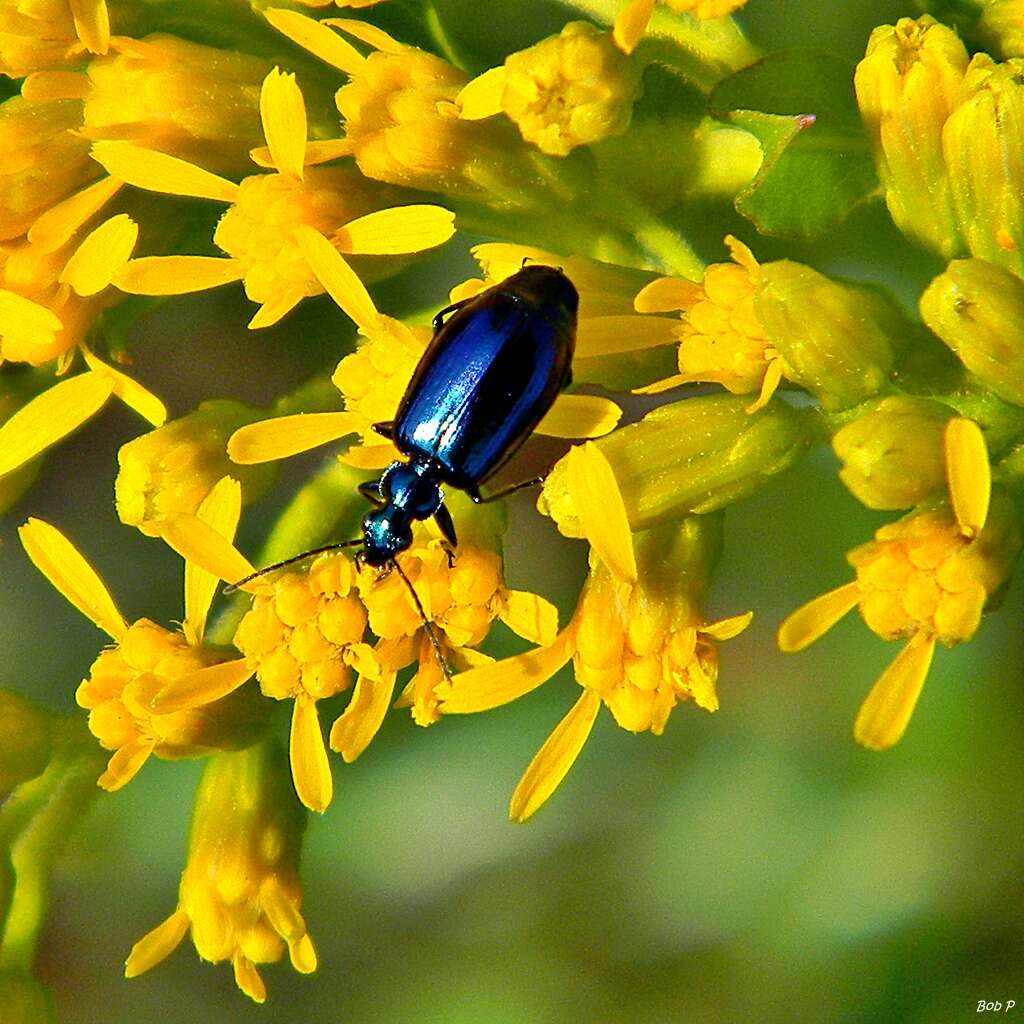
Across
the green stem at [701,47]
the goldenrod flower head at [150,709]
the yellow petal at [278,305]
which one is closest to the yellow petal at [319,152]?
the yellow petal at [278,305]

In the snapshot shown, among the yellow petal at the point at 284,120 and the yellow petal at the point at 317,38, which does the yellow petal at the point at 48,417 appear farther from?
the yellow petal at the point at 317,38

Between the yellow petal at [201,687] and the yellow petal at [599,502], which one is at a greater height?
the yellow petal at [599,502]

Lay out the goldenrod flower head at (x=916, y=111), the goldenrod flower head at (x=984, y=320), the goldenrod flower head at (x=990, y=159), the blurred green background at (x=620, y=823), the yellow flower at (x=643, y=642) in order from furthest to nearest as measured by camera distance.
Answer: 1. the blurred green background at (x=620, y=823)
2. the yellow flower at (x=643, y=642)
3. the goldenrod flower head at (x=916, y=111)
4. the goldenrod flower head at (x=990, y=159)
5. the goldenrod flower head at (x=984, y=320)

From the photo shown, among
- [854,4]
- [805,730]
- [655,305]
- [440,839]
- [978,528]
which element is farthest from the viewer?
[440,839]

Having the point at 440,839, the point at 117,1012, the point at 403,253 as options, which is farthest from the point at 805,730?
the point at 117,1012

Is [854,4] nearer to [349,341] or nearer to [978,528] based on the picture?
[349,341]

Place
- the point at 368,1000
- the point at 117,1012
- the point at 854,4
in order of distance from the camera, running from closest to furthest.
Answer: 1. the point at 854,4
2. the point at 368,1000
3. the point at 117,1012

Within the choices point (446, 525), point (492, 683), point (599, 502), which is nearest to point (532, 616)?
point (492, 683)

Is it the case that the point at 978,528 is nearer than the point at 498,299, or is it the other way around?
the point at 978,528
